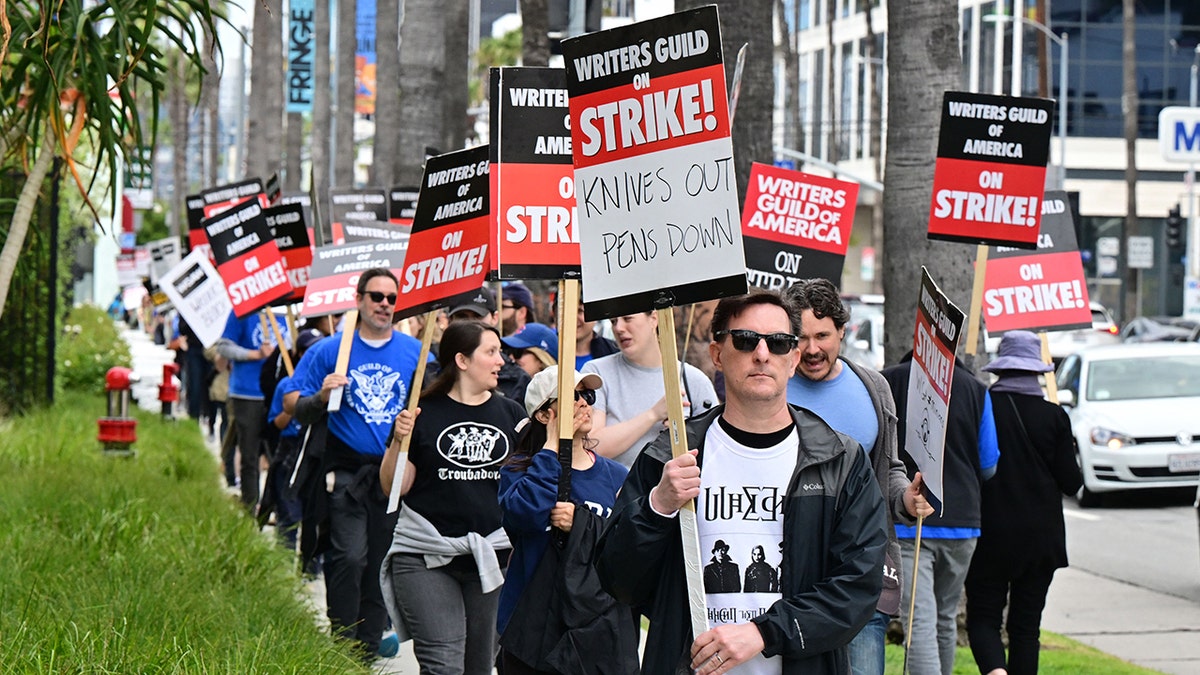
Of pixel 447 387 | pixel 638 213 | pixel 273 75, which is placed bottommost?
pixel 447 387

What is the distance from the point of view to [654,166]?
4879 millimetres

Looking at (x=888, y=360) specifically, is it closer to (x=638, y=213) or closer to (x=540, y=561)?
(x=540, y=561)

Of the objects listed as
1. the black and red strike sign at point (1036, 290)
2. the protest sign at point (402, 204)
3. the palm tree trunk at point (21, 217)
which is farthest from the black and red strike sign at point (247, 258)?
the palm tree trunk at point (21, 217)

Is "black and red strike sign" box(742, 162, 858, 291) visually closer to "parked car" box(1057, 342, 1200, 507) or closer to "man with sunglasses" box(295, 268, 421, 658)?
"man with sunglasses" box(295, 268, 421, 658)

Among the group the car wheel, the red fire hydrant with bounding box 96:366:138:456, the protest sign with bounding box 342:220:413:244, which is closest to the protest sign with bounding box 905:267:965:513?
the protest sign with bounding box 342:220:413:244

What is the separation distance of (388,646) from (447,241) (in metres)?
2.90

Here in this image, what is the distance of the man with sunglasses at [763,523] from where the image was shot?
4430 mm

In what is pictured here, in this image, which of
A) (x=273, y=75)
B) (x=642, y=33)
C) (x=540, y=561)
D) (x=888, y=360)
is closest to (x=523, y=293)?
(x=888, y=360)

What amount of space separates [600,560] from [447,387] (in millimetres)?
2852

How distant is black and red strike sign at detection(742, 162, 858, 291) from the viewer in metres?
10.6

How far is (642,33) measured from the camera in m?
4.89

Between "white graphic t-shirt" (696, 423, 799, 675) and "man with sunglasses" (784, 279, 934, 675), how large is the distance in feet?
5.78

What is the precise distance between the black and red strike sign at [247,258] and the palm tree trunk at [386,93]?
12599 mm

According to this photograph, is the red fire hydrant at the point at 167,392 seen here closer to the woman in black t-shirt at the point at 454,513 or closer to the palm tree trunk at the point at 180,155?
the woman in black t-shirt at the point at 454,513
